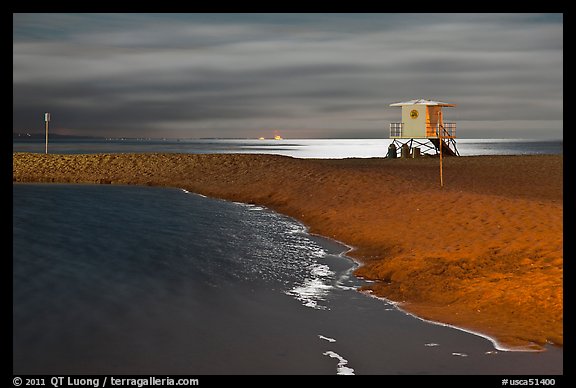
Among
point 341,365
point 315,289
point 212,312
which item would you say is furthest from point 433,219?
point 341,365

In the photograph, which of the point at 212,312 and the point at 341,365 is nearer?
the point at 341,365

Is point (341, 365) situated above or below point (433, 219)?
below

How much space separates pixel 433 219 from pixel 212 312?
33.2 feet

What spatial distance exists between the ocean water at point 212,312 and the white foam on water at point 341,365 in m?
0.03

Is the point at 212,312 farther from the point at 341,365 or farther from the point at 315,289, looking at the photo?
the point at 341,365

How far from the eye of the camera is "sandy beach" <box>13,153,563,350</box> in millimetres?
11961

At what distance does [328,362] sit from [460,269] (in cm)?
613

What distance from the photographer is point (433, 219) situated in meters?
20.3

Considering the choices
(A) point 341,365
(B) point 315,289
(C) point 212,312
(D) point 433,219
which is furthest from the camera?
(D) point 433,219

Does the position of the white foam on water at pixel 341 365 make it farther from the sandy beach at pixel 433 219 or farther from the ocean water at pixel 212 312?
the sandy beach at pixel 433 219

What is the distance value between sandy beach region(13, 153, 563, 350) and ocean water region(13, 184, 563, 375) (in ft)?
2.88

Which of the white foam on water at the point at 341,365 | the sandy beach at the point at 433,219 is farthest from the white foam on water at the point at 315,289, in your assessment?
the white foam on water at the point at 341,365

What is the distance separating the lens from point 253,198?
3117 cm
